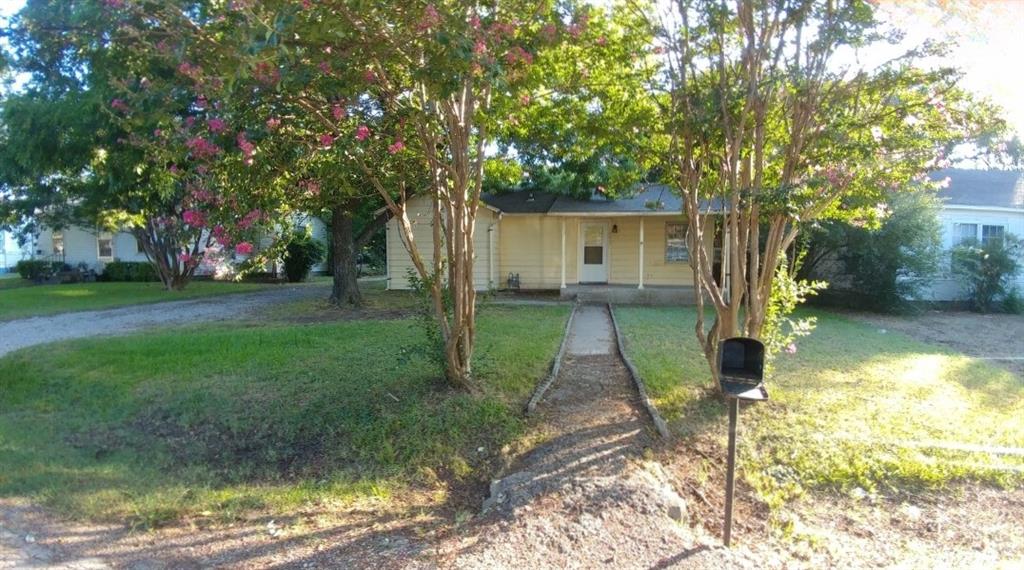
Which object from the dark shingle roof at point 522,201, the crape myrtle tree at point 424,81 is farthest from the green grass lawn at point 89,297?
the crape myrtle tree at point 424,81

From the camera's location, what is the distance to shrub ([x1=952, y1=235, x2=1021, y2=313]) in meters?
15.6

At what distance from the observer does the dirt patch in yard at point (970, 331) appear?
32.0 ft

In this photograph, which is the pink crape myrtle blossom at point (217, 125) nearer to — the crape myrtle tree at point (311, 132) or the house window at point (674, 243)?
the crape myrtle tree at point (311, 132)

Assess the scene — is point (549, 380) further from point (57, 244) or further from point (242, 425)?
point (57, 244)

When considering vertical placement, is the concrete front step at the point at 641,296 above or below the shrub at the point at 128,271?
below

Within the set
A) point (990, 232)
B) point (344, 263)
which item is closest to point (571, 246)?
point (344, 263)

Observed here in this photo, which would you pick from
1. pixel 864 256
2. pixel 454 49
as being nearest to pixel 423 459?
pixel 454 49

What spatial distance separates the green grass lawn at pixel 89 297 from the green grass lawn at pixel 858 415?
44.5 ft

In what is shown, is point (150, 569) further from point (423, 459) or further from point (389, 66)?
point (389, 66)

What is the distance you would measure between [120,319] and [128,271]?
1540 cm

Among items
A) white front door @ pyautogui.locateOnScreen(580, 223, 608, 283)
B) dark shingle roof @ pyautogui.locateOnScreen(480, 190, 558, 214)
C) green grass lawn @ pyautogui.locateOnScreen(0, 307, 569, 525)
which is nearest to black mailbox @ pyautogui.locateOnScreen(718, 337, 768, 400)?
green grass lawn @ pyautogui.locateOnScreen(0, 307, 569, 525)

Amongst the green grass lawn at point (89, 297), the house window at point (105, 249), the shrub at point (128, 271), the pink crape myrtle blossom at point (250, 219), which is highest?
the house window at point (105, 249)

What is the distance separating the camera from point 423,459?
5.34 m

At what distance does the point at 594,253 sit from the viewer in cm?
1827
